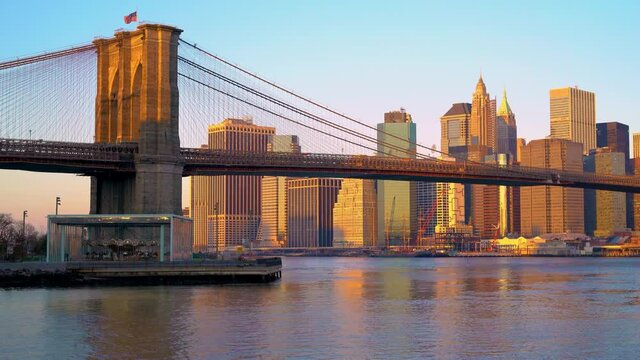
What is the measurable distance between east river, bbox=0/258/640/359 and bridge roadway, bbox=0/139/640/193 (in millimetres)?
12902

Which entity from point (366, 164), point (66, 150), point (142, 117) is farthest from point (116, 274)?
point (366, 164)

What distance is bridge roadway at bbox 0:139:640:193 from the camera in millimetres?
70625

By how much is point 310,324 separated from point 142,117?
35481 millimetres

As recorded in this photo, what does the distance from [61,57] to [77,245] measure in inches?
601

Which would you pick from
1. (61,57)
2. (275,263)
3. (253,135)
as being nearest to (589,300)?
(275,263)

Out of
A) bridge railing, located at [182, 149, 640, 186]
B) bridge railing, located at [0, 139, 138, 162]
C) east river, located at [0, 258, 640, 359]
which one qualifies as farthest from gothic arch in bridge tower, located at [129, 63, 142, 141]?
east river, located at [0, 258, 640, 359]

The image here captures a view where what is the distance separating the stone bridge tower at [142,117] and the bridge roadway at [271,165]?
1.52 metres

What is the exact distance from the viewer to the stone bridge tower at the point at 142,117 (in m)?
73.5

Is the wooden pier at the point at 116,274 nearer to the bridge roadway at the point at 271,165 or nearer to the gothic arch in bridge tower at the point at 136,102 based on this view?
the bridge roadway at the point at 271,165

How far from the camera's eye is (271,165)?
3381 inches

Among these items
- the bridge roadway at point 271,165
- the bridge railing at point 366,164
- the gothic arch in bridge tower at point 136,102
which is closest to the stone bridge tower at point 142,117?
the gothic arch in bridge tower at point 136,102

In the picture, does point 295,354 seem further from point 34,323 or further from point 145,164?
point 145,164

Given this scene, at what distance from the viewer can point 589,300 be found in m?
58.0

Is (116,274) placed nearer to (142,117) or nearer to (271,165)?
(142,117)
